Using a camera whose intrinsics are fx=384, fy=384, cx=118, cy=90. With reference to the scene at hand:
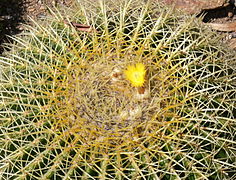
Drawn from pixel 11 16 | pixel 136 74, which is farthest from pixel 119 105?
pixel 11 16

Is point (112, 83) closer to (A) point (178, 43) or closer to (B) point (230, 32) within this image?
(A) point (178, 43)

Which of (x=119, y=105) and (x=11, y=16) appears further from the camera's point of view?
(x=11, y=16)

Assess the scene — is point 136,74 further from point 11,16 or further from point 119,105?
point 11,16

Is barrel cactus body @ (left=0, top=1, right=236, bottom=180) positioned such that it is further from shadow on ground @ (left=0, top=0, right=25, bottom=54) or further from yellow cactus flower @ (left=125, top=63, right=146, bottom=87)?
shadow on ground @ (left=0, top=0, right=25, bottom=54)

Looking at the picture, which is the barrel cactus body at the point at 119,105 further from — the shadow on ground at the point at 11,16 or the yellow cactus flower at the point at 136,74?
the shadow on ground at the point at 11,16

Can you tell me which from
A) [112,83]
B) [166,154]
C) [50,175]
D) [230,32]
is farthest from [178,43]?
[230,32]

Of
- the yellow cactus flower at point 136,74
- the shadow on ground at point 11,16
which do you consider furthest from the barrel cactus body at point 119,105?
the shadow on ground at point 11,16
